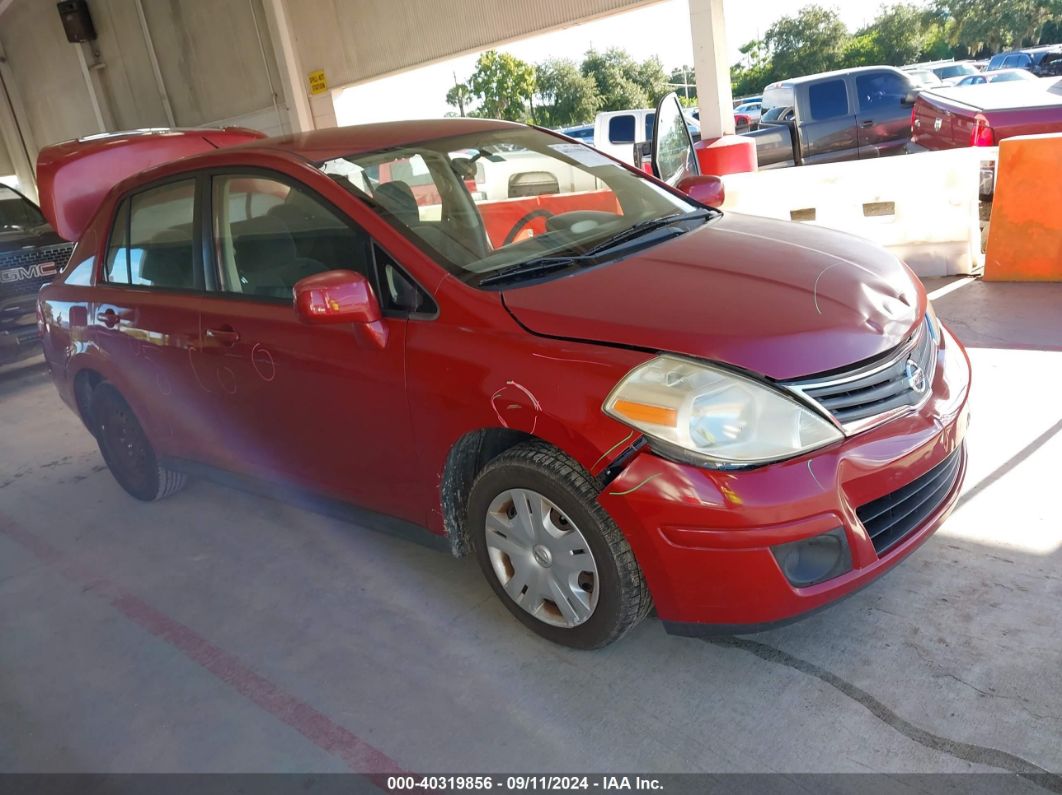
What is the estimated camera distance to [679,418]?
2.21 metres

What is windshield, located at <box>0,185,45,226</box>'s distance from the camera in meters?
8.52

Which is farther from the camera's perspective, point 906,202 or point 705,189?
point 906,202

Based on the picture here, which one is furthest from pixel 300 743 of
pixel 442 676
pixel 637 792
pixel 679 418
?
pixel 679 418

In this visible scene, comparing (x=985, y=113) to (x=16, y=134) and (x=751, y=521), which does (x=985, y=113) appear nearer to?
(x=751, y=521)

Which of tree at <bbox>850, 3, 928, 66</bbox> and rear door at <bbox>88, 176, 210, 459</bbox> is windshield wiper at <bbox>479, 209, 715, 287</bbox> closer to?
rear door at <bbox>88, 176, 210, 459</bbox>

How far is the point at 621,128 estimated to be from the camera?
45.1ft

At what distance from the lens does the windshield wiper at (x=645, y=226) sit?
2.96m

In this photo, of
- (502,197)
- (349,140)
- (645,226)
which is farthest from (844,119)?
(349,140)

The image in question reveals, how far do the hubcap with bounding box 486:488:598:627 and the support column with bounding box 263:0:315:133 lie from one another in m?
12.1

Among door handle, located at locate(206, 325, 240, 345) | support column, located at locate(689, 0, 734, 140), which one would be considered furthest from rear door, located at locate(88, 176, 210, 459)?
support column, located at locate(689, 0, 734, 140)

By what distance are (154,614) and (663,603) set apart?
2.10 metres

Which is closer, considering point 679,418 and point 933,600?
point 679,418

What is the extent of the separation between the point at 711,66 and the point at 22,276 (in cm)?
719

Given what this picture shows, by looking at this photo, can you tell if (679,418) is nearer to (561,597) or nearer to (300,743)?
(561,597)
